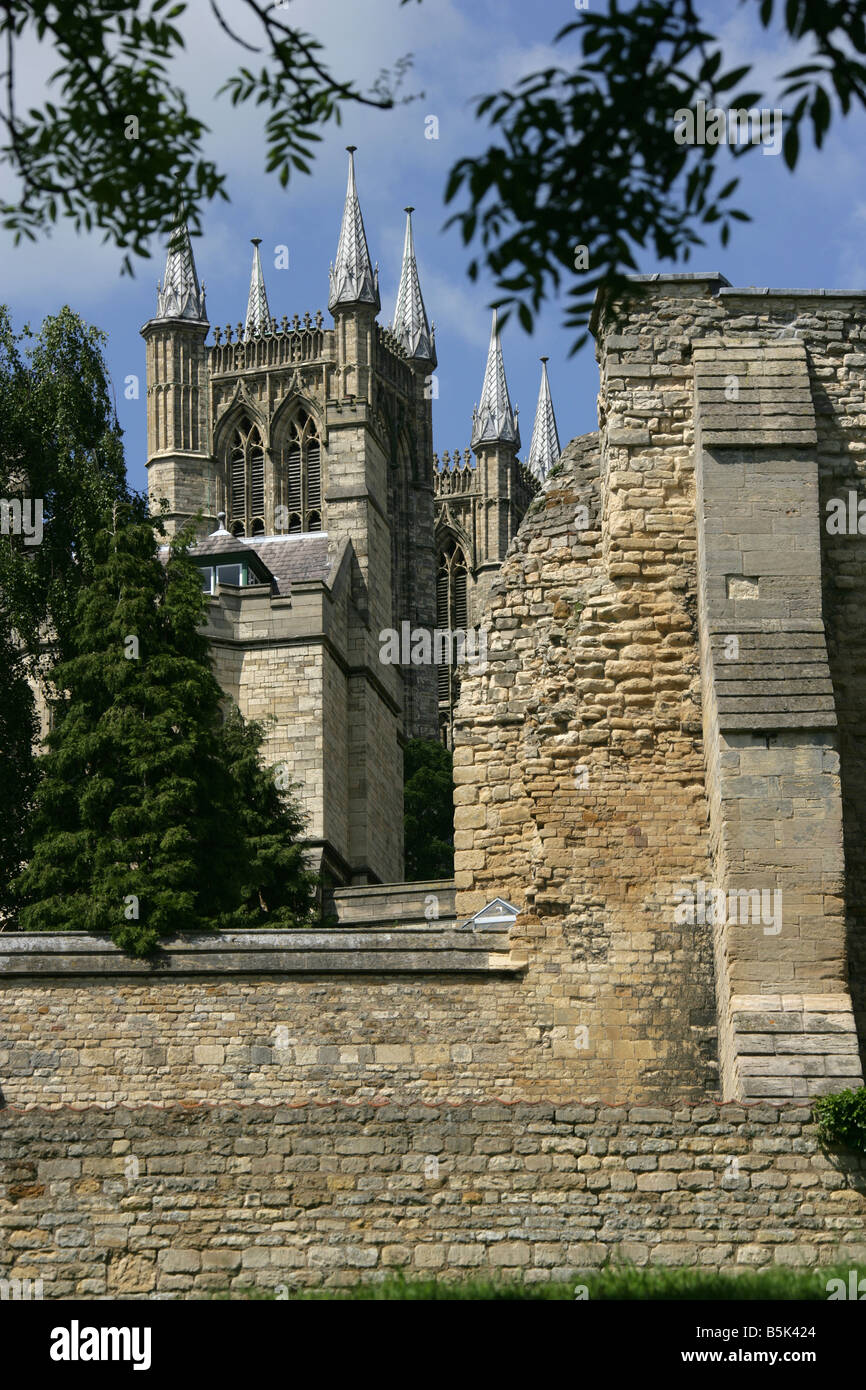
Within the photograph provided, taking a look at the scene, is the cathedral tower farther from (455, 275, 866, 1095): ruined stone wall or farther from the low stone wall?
the low stone wall

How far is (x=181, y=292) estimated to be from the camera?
74.4 metres

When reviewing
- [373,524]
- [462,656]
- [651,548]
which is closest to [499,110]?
[651,548]

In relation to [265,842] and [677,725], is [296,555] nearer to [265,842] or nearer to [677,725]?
[265,842]

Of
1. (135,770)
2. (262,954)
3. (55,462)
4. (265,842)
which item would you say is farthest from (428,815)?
(262,954)

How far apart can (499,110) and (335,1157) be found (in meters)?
6.51

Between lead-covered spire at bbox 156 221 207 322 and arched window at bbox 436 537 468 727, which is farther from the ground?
lead-covered spire at bbox 156 221 207 322

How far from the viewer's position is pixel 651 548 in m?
17.1

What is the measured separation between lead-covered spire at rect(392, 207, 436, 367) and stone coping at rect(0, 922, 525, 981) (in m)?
74.7

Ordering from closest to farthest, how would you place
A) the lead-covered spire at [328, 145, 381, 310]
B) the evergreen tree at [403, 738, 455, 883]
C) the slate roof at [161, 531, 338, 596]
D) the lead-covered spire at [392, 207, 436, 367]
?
the slate roof at [161, 531, 338, 596]
the evergreen tree at [403, 738, 455, 883]
the lead-covered spire at [328, 145, 381, 310]
the lead-covered spire at [392, 207, 436, 367]

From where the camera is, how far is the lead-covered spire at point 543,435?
107 meters

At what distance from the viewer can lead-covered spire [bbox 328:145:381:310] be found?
3209 inches

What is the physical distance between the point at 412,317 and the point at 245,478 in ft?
39.9

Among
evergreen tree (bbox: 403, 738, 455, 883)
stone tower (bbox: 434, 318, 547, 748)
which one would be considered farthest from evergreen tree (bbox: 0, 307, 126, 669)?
stone tower (bbox: 434, 318, 547, 748)

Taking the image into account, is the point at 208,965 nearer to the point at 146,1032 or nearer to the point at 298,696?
the point at 146,1032
